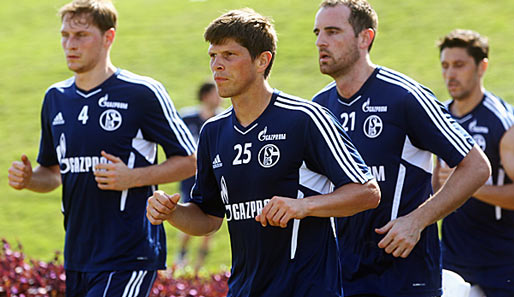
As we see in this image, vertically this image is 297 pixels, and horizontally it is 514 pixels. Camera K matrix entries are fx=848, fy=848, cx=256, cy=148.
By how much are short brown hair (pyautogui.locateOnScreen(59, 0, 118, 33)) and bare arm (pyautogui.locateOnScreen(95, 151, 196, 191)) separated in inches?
37.5

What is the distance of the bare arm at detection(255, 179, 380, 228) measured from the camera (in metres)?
3.78

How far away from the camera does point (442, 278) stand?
5.27 m

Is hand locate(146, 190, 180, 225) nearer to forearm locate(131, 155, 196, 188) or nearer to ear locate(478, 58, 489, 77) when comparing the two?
forearm locate(131, 155, 196, 188)

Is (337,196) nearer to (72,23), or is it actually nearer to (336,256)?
(336,256)

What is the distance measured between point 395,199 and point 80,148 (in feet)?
6.93

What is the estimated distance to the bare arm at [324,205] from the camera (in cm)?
378

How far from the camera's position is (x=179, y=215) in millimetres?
4480

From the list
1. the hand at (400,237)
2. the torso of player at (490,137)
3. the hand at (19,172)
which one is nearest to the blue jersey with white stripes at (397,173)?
the hand at (400,237)

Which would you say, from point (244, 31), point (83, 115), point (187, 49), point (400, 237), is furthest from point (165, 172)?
point (187, 49)

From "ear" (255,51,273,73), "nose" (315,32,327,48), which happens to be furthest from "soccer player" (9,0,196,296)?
"ear" (255,51,273,73)

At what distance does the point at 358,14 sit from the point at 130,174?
5.82ft

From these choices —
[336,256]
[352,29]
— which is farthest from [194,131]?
[336,256]

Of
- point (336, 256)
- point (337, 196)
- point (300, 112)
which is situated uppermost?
point (300, 112)

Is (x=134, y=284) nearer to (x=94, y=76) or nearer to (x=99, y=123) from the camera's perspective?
(x=99, y=123)
